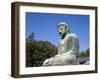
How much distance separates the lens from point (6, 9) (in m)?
1.83

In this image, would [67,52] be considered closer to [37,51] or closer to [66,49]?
[66,49]

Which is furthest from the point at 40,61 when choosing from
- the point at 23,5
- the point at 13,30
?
the point at 23,5

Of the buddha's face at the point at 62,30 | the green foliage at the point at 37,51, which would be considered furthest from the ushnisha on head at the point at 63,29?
the green foliage at the point at 37,51

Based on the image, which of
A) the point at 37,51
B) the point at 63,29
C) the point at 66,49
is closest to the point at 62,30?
the point at 63,29

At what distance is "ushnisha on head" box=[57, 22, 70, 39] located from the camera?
83.5 inches

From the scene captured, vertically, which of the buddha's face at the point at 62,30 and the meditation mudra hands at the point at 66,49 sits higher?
the buddha's face at the point at 62,30

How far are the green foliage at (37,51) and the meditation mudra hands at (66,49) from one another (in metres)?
0.06

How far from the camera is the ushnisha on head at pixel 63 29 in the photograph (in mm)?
2122

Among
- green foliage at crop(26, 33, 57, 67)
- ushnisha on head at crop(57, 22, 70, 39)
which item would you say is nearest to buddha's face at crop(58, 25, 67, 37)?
ushnisha on head at crop(57, 22, 70, 39)

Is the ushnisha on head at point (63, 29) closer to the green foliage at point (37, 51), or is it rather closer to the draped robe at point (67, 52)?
the draped robe at point (67, 52)

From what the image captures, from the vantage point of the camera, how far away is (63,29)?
2.14 metres

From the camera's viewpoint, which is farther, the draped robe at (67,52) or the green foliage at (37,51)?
the draped robe at (67,52)

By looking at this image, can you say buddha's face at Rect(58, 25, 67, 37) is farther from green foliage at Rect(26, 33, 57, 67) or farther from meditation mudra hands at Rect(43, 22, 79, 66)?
green foliage at Rect(26, 33, 57, 67)

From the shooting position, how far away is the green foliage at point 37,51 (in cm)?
200
